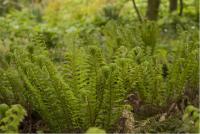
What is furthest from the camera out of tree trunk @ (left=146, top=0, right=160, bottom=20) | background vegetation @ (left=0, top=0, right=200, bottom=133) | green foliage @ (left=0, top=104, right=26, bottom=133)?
tree trunk @ (left=146, top=0, right=160, bottom=20)

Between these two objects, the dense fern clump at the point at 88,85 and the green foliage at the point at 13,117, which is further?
the dense fern clump at the point at 88,85

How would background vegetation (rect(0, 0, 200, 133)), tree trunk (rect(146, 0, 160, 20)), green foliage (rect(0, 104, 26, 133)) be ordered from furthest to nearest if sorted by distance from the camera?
tree trunk (rect(146, 0, 160, 20))
background vegetation (rect(0, 0, 200, 133))
green foliage (rect(0, 104, 26, 133))

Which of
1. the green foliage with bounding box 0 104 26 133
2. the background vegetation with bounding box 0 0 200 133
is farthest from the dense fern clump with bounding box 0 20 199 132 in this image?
the green foliage with bounding box 0 104 26 133

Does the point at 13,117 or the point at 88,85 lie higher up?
the point at 13,117

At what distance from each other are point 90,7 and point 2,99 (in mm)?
5923

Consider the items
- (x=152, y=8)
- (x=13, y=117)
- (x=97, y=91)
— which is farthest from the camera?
(x=152, y=8)

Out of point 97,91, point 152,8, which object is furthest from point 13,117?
point 152,8

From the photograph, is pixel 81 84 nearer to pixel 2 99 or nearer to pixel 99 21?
pixel 2 99

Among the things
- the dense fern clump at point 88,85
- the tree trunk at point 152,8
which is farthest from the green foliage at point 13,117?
the tree trunk at point 152,8

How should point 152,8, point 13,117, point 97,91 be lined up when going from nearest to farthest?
point 13,117 < point 97,91 < point 152,8

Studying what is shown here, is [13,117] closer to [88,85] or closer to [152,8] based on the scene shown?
[88,85]

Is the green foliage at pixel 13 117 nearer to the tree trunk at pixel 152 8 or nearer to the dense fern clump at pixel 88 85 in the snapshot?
the dense fern clump at pixel 88 85

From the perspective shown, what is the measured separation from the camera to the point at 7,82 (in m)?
2.25

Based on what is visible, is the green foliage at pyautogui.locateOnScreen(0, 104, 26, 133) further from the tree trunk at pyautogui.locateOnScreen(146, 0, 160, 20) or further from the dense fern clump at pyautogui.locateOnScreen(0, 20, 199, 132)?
the tree trunk at pyautogui.locateOnScreen(146, 0, 160, 20)
